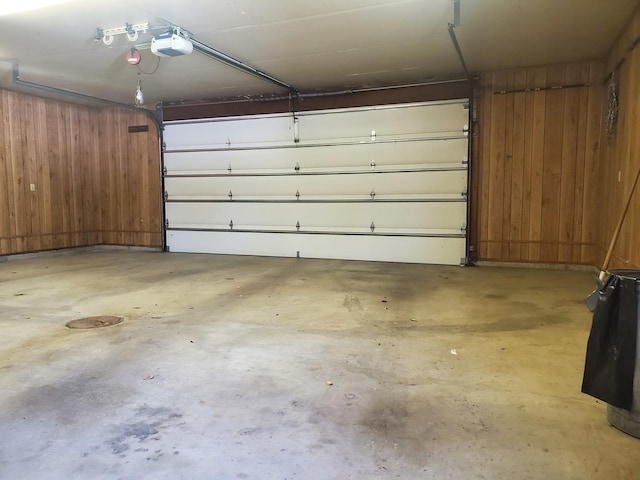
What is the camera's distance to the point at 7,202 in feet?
25.8

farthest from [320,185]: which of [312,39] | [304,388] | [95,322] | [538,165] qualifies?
[304,388]

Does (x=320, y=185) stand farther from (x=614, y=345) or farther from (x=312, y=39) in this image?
(x=614, y=345)

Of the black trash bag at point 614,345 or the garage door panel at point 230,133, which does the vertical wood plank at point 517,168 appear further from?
the black trash bag at point 614,345

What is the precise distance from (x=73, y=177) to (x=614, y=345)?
959 cm

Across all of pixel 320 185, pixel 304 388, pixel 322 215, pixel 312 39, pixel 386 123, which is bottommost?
pixel 304 388

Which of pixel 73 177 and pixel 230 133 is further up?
pixel 230 133

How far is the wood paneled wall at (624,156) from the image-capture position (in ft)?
14.8

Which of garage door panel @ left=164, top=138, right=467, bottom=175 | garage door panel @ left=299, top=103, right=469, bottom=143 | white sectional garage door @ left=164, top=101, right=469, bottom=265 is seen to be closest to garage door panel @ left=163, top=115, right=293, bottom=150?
white sectional garage door @ left=164, top=101, right=469, bottom=265

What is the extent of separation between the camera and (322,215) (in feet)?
26.2

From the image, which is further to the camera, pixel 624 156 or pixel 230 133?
pixel 230 133

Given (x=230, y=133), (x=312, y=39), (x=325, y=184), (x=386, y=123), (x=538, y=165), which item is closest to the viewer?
(x=312, y=39)

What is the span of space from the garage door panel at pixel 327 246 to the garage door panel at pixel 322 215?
0.20m

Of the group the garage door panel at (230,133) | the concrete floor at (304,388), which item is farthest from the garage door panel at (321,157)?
the concrete floor at (304,388)

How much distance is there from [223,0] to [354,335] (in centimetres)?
324
